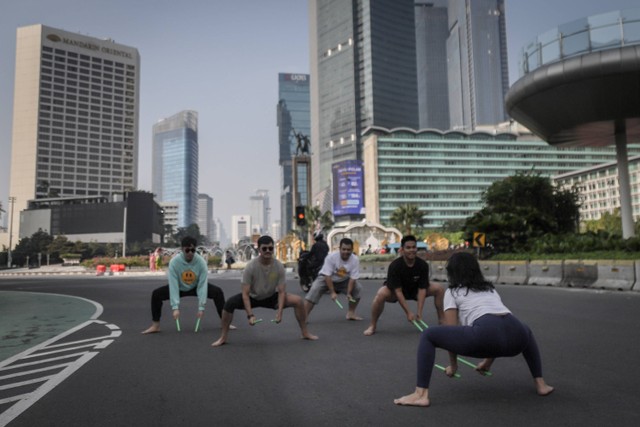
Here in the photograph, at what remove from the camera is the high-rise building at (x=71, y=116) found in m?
165

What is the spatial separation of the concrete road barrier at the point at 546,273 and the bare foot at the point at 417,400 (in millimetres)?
17339

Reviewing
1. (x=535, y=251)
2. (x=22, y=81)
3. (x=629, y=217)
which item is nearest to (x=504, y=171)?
(x=629, y=217)

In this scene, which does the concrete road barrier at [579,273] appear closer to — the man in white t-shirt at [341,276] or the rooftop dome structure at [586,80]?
the man in white t-shirt at [341,276]

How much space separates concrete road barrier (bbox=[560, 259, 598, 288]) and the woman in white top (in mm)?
15420

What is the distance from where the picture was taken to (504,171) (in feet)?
511

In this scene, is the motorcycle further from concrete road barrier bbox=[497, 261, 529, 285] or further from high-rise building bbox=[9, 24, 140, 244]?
high-rise building bbox=[9, 24, 140, 244]

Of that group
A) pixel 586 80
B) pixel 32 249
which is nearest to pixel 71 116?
pixel 32 249

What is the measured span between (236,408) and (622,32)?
1242 inches

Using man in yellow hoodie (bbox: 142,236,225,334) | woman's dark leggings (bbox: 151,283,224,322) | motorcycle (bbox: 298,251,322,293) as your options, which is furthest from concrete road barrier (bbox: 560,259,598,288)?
man in yellow hoodie (bbox: 142,236,225,334)

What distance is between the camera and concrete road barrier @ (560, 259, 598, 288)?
58.2 feet

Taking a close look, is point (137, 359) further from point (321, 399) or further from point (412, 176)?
point (412, 176)

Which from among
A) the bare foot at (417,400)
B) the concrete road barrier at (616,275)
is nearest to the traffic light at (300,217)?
the concrete road barrier at (616,275)

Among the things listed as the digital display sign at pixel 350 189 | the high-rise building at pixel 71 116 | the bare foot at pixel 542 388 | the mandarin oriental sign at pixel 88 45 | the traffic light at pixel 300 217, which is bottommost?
the bare foot at pixel 542 388

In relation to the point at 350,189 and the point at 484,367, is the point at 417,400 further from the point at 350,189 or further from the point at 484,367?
the point at 350,189
